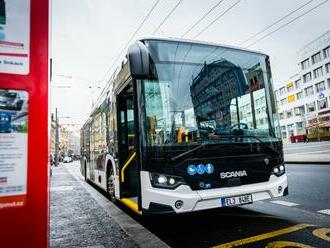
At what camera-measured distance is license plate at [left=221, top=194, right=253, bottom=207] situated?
4.44 meters

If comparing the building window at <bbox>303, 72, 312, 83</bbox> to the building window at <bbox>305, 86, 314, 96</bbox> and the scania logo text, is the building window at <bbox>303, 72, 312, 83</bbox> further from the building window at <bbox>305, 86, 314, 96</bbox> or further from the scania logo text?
the scania logo text

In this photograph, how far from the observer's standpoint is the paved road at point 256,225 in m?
4.05

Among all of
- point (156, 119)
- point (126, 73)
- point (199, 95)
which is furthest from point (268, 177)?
point (126, 73)

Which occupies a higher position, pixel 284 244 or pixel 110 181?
pixel 110 181

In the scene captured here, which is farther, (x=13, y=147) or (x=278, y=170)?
(x=278, y=170)

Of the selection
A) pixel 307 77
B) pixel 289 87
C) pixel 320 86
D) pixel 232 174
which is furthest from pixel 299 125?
pixel 232 174

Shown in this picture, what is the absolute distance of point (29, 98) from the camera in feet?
4.83

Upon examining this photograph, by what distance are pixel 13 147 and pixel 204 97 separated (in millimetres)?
3571

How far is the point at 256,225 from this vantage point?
4.89 metres

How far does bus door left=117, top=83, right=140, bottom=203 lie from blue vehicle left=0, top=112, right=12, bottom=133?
4.33 m

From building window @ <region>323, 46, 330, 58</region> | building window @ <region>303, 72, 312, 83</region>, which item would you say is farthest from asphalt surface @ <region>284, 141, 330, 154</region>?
building window @ <region>303, 72, 312, 83</region>

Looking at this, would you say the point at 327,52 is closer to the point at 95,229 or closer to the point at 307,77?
the point at 307,77

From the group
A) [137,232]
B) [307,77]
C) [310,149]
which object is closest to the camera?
[137,232]

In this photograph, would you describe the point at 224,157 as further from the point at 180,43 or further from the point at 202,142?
the point at 180,43
